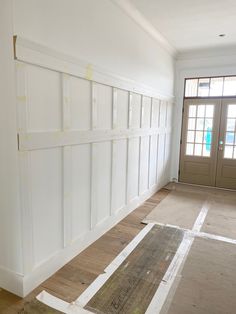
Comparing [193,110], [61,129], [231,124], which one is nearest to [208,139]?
A: [231,124]

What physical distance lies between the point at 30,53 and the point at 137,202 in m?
3.04

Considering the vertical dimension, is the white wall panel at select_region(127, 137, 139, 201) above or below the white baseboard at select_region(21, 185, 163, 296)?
above

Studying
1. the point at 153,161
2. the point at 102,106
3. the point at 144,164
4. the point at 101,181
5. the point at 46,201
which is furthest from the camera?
the point at 153,161

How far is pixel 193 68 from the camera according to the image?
5617 mm

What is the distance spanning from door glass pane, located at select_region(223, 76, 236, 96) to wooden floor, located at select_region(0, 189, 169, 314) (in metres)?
3.68

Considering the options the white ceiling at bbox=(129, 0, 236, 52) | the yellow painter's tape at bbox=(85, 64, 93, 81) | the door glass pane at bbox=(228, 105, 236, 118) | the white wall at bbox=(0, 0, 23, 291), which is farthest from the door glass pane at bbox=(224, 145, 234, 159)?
the white wall at bbox=(0, 0, 23, 291)

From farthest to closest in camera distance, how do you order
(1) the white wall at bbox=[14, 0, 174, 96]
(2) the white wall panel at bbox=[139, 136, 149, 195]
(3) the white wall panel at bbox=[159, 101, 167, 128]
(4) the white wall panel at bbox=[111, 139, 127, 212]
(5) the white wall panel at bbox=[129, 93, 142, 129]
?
(3) the white wall panel at bbox=[159, 101, 167, 128], (2) the white wall panel at bbox=[139, 136, 149, 195], (5) the white wall panel at bbox=[129, 93, 142, 129], (4) the white wall panel at bbox=[111, 139, 127, 212], (1) the white wall at bbox=[14, 0, 174, 96]

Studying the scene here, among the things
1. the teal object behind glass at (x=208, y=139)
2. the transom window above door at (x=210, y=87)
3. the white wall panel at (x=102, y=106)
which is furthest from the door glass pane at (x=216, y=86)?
the white wall panel at (x=102, y=106)

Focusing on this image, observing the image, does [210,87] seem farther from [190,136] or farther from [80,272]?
[80,272]

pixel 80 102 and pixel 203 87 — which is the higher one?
pixel 203 87

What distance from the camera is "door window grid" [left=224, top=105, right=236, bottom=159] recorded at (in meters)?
5.42

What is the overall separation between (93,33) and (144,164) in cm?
242

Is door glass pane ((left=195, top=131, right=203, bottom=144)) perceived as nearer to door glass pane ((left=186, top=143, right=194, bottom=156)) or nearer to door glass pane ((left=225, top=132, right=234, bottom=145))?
door glass pane ((left=186, top=143, right=194, bottom=156))

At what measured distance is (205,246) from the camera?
301 centimetres
